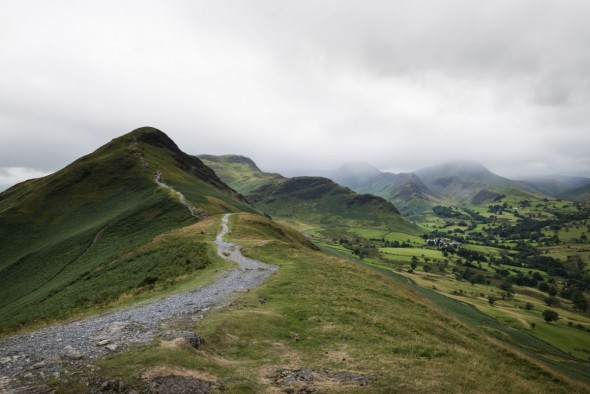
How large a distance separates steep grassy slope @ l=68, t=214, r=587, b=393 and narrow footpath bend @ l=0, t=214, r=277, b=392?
186 centimetres

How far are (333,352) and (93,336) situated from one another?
15248mm

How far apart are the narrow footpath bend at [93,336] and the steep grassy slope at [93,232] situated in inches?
564

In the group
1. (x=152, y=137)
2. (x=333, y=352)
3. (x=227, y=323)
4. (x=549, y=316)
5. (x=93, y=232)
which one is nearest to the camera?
(x=333, y=352)

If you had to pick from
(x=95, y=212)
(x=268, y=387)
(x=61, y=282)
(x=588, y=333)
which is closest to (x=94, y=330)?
(x=268, y=387)

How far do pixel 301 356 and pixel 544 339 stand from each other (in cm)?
13164

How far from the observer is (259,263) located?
4962cm

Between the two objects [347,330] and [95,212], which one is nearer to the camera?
[347,330]

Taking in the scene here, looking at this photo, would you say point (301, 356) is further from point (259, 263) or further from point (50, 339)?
point (259, 263)

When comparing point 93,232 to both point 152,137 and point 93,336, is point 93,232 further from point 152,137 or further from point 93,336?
point 152,137

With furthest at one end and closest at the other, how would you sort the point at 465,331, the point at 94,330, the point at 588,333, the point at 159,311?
the point at 588,333
the point at 465,331
the point at 159,311
the point at 94,330

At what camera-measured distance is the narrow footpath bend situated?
53.7ft

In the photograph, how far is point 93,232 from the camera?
86.8m

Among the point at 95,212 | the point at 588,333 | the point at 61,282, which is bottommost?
the point at 588,333

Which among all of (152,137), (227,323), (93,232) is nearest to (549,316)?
(227,323)
